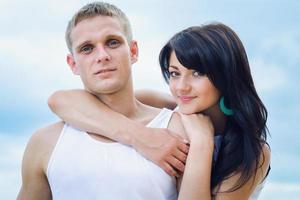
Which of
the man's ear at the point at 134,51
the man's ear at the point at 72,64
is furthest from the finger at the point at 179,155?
the man's ear at the point at 72,64

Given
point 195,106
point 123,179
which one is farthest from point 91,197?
point 195,106

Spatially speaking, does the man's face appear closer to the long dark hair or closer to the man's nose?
the man's nose

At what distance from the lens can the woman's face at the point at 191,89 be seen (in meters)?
3.32

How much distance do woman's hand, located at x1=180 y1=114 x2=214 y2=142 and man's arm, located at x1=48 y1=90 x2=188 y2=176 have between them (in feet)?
0.35

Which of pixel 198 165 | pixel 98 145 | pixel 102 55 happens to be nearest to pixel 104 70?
pixel 102 55

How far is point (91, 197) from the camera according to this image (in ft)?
11.3

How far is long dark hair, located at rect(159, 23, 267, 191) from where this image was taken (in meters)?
3.31

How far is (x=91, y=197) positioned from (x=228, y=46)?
119cm

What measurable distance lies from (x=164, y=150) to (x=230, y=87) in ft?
1.73

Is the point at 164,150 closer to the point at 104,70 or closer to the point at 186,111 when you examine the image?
the point at 186,111

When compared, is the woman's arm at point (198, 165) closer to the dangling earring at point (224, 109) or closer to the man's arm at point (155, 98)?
the dangling earring at point (224, 109)

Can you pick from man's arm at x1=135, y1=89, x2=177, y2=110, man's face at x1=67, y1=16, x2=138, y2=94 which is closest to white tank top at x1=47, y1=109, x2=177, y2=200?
man's face at x1=67, y1=16, x2=138, y2=94

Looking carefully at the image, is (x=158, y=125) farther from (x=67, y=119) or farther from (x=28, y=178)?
(x=28, y=178)

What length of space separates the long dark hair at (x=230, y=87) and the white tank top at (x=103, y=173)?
37 cm
